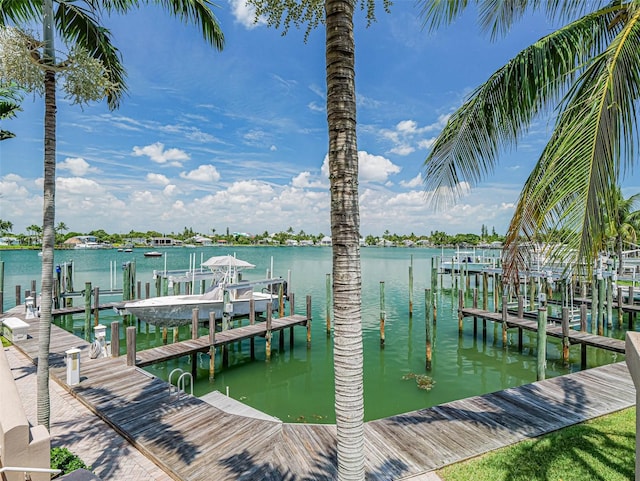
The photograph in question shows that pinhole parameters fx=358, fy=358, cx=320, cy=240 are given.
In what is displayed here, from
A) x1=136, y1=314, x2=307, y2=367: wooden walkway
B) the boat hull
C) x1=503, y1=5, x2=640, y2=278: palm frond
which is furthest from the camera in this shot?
the boat hull

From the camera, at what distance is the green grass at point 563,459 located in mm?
4957

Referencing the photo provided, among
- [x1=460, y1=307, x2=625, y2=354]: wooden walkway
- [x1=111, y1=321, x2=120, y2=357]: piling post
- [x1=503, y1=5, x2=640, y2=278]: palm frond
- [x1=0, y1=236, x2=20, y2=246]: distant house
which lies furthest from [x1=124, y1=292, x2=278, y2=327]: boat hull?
[x1=0, y1=236, x2=20, y2=246]: distant house

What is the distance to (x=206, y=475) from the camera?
5.08 metres

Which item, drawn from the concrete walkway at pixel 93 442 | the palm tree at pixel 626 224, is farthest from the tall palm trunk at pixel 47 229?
the palm tree at pixel 626 224

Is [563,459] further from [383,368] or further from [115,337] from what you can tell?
[115,337]

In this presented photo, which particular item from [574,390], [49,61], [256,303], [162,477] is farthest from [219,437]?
[256,303]

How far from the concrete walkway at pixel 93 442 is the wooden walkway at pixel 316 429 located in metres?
0.16

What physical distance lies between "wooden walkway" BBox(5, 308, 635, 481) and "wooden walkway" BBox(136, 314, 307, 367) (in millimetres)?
2093

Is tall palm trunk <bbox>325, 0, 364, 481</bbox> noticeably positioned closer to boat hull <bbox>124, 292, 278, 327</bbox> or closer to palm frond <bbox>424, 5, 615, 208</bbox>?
palm frond <bbox>424, 5, 615, 208</bbox>

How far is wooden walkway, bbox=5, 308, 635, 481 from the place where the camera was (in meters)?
5.25

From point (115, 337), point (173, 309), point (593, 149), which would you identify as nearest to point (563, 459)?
point (593, 149)

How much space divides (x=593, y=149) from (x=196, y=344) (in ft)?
40.7

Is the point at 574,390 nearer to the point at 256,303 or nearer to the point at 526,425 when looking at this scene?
the point at 526,425

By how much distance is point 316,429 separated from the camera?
6355 mm
